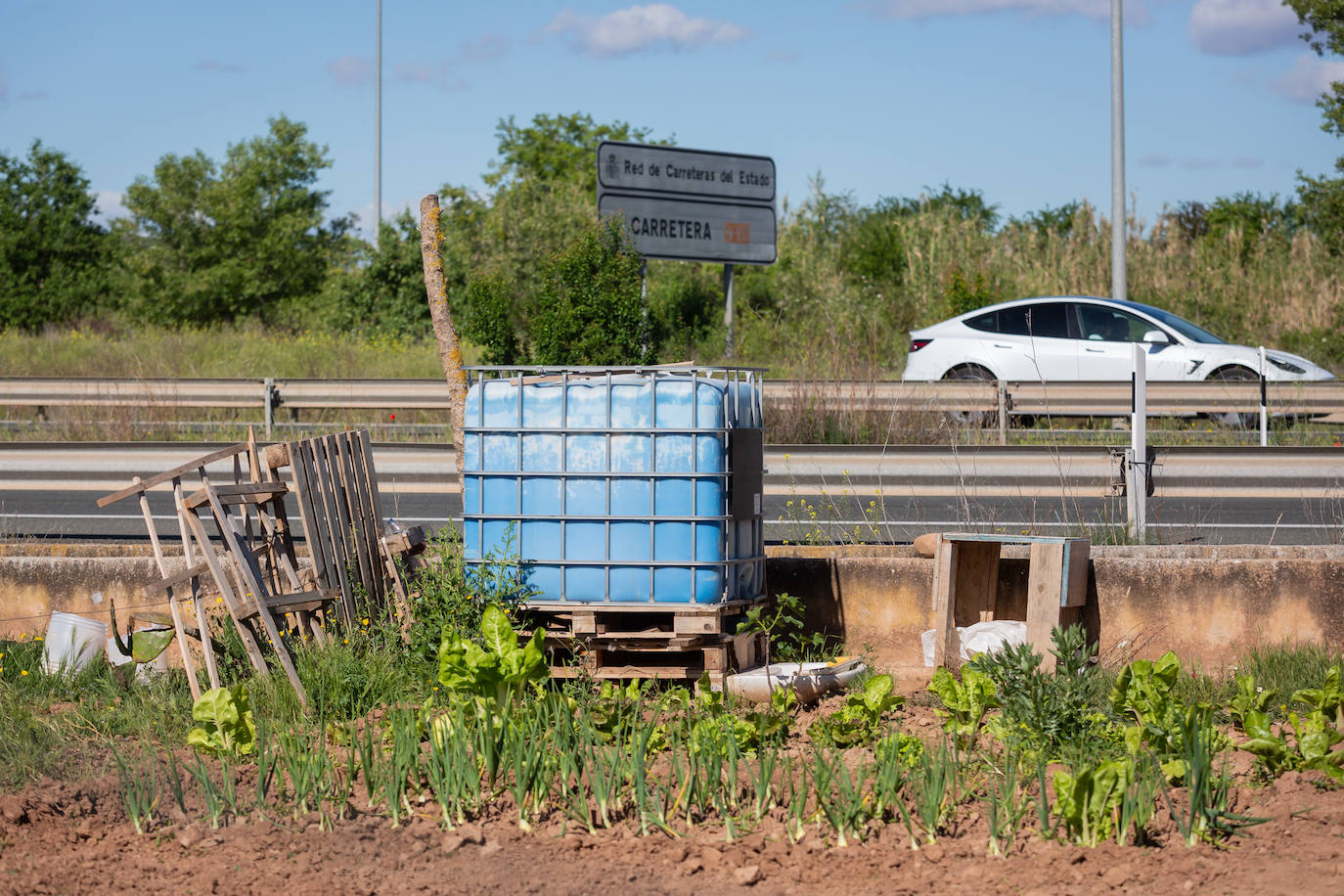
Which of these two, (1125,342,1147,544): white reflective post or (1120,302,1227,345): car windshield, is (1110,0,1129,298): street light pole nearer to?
(1120,302,1227,345): car windshield

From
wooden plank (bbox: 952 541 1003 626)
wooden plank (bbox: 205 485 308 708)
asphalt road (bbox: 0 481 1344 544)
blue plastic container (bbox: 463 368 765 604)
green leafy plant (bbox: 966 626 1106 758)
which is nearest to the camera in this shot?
green leafy plant (bbox: 966 626 1106 758)

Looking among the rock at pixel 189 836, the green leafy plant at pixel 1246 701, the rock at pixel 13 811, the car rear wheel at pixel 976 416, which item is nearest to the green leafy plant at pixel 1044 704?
the green leafy plant at pixel 1246 701

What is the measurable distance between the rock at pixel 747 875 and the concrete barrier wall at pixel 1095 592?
2556 mm

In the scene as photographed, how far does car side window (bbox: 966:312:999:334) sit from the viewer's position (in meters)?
14.7

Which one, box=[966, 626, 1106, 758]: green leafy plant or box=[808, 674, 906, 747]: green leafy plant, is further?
box=[808, 674, 906, 747]: green leafy plant

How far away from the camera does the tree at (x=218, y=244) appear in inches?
1280

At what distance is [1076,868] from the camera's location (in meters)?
3.43

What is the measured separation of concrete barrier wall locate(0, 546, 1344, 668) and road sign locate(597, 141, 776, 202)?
1229 centimetres

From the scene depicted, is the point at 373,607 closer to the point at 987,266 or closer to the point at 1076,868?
the point at 1076,868

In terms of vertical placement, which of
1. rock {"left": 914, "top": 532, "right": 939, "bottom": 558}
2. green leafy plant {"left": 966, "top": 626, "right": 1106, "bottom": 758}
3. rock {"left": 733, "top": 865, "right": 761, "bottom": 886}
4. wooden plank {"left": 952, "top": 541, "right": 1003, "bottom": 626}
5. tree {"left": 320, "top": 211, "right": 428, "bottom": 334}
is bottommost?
rock {"left": 733, "top": 865, "right": 761, "bottom": 886}

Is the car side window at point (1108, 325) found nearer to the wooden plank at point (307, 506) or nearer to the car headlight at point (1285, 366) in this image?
the car headlight at point (1285, 366)

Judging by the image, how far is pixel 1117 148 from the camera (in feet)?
58.9

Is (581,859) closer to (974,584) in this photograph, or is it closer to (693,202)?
(974,584)

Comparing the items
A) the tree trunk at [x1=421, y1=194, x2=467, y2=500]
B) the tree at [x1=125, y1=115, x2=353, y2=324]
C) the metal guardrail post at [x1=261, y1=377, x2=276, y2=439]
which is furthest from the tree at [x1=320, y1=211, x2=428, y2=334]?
the tree trunk at [x1=421, y1=194, x2=467, y2=500]
